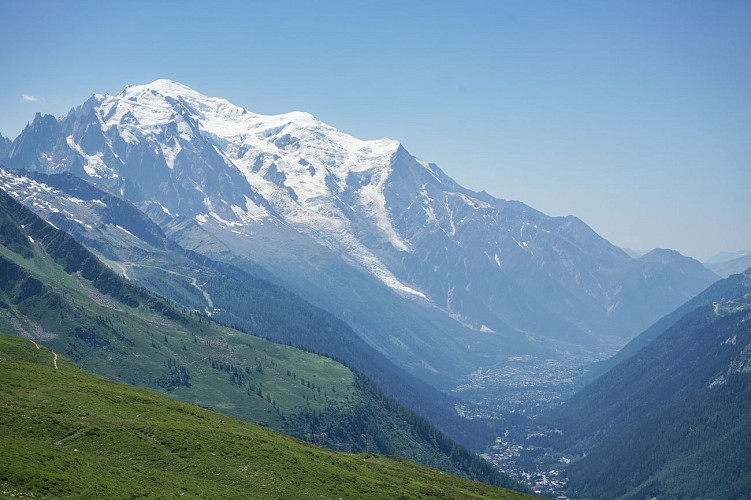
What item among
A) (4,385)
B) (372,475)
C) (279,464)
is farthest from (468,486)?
(4,385)

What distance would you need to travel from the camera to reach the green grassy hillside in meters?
97.6

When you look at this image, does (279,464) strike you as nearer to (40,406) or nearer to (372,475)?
(372,475)

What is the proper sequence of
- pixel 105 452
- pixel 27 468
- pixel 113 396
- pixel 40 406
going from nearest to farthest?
1. pixel 27 468
2. pixel 105 452
3. pixel 40 406
4. pixel 113 396

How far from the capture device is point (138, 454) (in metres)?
118

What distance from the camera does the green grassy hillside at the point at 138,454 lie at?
97.6m

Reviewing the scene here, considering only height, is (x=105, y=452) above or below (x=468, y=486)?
above

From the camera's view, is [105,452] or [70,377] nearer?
[105,452]

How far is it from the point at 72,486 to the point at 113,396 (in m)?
52.8

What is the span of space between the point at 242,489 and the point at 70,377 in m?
62.1

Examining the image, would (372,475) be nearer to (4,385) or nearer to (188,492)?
(188,492)

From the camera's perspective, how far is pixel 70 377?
156500 millimetres

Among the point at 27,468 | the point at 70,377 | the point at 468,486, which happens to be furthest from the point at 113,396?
the point at 468,486

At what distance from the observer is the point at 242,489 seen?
11700 centimetres

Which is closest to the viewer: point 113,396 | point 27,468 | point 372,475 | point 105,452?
point 27,468
